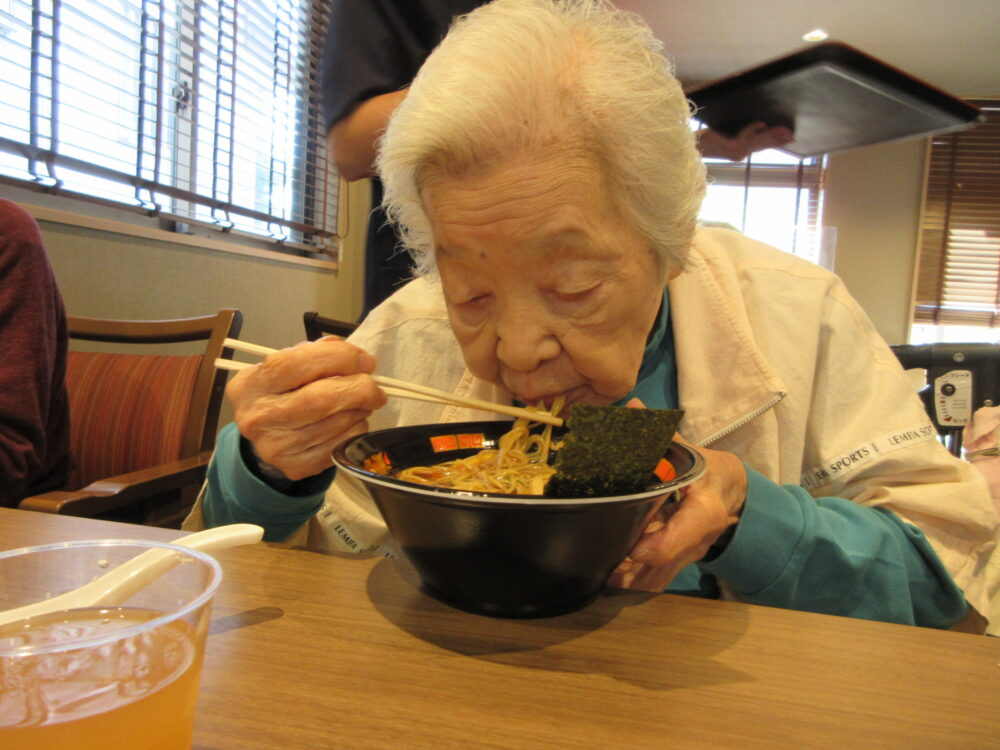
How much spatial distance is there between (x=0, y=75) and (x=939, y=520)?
8.63ft

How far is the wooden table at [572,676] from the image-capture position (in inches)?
18.3

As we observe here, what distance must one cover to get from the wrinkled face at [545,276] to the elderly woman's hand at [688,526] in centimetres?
22

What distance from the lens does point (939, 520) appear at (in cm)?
94

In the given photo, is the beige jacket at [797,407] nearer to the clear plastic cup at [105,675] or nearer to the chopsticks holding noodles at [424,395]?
the chopsticks holding noodles at [424,395]

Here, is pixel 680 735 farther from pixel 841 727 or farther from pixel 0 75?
pixel 0 75

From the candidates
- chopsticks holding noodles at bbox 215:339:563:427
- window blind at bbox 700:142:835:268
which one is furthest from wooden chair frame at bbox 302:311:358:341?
window blind at bbox 700:142:835:268

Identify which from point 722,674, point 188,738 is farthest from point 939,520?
point 188,738

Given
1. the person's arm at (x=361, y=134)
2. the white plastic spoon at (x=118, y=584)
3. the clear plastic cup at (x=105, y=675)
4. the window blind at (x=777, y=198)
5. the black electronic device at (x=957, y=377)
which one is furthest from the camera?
the window blind at (x=777, y=198)

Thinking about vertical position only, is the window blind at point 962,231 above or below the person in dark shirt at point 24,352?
above

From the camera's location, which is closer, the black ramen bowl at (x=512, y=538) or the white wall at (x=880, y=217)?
the black ramen bowl at (x=512, y=538)

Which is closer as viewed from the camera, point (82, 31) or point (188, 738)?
point (188, 738)

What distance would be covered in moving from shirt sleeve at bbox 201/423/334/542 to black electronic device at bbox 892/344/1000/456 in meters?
1.67

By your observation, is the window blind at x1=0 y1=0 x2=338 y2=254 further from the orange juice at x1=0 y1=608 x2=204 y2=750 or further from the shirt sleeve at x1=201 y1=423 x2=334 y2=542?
the orange juice at x1=0 y1=608 x2=204 y2=750

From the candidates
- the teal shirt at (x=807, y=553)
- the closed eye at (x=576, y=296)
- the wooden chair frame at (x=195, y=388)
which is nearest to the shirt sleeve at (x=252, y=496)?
the teal shirt at (x=807, y=553)
